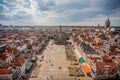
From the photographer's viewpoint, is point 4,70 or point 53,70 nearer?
point 4,70

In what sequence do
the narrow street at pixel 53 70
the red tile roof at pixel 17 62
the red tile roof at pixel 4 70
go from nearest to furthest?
the red tile roof at pixel 4 70, the red tile roof at pixel 17 62, the narrow street at pixel 53 70

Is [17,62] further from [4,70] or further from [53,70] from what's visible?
[53,70]

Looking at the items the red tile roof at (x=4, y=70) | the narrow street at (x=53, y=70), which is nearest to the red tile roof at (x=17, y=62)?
the red tile roof at (x=4, y=70)

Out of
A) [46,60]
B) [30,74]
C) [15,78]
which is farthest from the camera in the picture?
Answer: [46,60]

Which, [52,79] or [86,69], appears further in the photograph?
[86,69]

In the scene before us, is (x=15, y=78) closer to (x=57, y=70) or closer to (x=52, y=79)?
(x=52, y=79)

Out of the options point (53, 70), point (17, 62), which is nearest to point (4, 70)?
point (17, 62)

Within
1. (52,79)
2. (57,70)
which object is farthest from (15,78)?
(57,70)

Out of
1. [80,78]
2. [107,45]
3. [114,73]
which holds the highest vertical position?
[107,45]

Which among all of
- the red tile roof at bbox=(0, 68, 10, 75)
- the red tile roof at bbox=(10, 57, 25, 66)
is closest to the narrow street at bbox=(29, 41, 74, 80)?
the red tile roof at bbox=(10, 57, 25, 66)

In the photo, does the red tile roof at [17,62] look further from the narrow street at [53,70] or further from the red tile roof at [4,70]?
the narrow street at [53,70]

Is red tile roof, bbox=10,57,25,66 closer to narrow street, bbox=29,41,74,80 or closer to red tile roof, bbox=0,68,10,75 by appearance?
red tile roof, bbox=0,68,10,75
